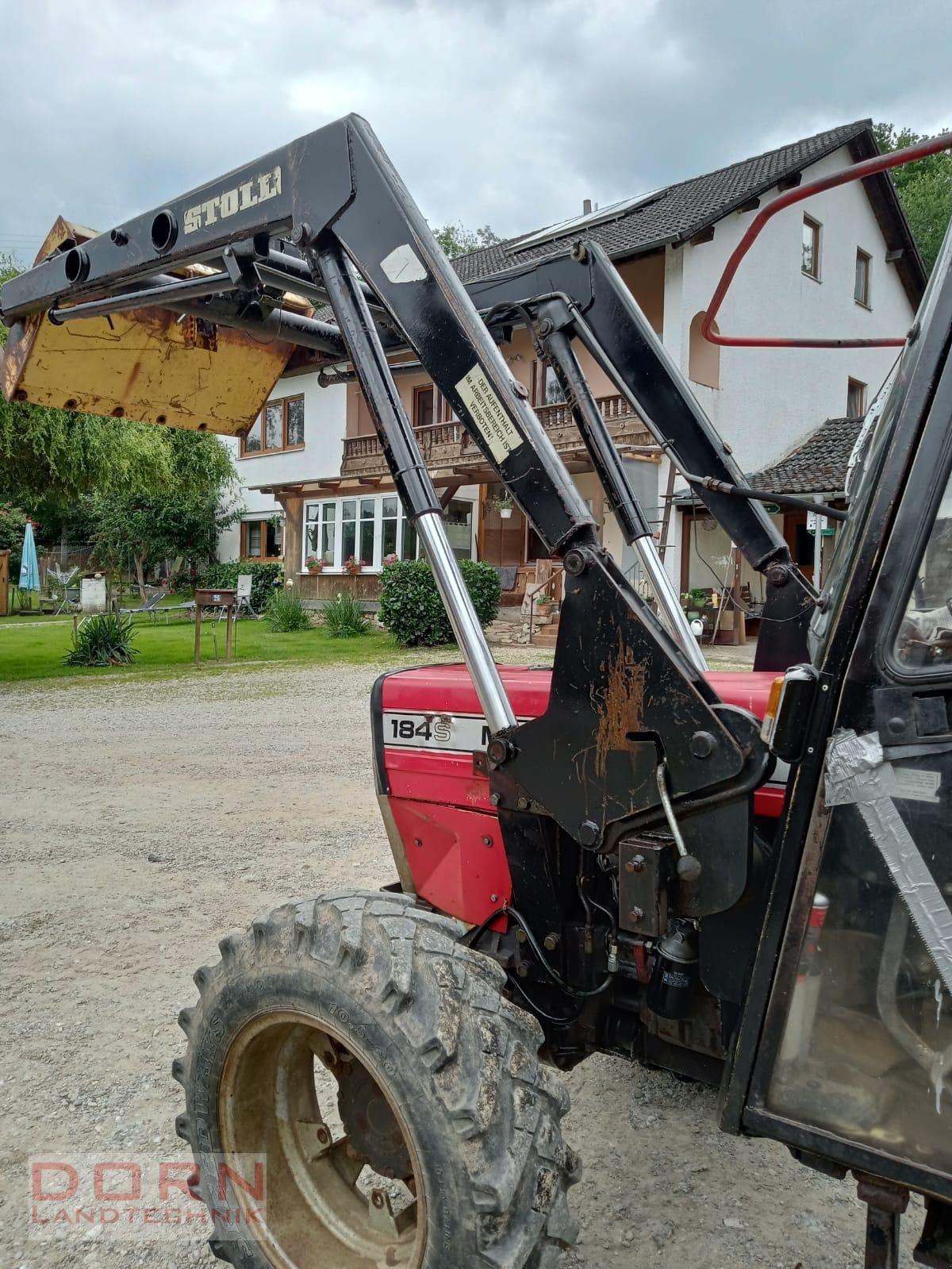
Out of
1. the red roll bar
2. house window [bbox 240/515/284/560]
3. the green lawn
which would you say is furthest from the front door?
house window [bbox 240/515/284/560]

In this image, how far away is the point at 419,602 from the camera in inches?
Result: 646

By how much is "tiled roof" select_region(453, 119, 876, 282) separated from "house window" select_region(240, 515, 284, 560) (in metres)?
10.1

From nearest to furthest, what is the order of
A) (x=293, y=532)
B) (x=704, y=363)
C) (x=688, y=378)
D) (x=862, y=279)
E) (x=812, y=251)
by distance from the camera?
(x=688, y=378), (x=704, y=363), (x=812, y=251), (x=862, y=279), (x=293, y=532)

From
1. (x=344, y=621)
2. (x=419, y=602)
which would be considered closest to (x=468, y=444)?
(x=419, y=602)

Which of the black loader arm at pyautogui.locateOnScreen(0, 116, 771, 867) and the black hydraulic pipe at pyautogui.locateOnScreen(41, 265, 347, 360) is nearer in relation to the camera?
the black loader arm at pyautogui.locateOnScreen(0, 116, 771, 867)

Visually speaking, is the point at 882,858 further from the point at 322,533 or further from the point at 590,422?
the point at 322,533

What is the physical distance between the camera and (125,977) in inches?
146

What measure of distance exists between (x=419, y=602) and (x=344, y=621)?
109 inches

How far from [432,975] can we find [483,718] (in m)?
0.84

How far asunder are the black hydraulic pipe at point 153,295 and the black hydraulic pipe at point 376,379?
52 centimetres

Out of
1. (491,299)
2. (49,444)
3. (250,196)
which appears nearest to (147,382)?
(250,196)

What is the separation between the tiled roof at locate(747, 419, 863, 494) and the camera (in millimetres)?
16062

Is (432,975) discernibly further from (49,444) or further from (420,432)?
(420,432)

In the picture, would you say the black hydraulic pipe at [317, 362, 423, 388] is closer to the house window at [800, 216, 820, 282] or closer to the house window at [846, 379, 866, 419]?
the house window at [800, 216, 820, 282]
